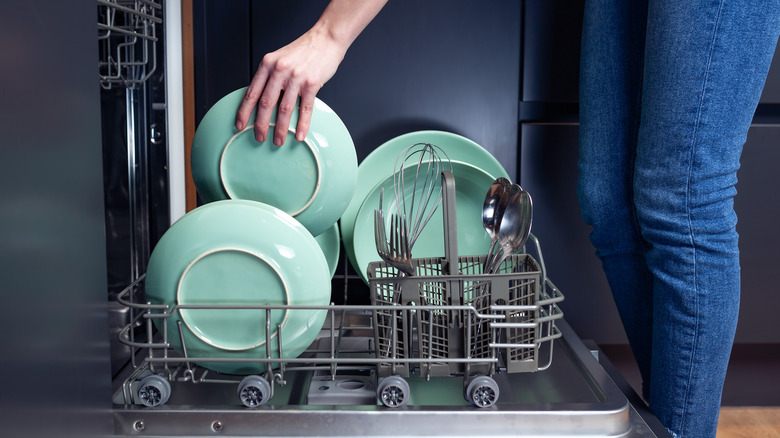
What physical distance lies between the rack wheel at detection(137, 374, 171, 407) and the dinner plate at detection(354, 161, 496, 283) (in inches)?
17.7

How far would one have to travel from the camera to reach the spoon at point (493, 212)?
2.39 feet

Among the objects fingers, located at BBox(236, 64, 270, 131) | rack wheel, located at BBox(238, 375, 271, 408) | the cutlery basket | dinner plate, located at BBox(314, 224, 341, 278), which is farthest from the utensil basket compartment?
dinner plate, located at BBox(314, 224, 341, 278)

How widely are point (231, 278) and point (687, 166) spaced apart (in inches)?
20.6

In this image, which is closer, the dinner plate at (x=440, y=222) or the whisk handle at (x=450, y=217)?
the whisk handle at (x=450, y=217)

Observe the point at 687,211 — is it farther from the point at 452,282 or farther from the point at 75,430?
the point at 75,430

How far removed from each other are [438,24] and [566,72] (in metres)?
0.24

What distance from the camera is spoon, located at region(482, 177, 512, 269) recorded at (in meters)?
0.73

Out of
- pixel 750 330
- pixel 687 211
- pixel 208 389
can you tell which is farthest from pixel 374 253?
pixel 750 330

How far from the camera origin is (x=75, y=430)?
51cm

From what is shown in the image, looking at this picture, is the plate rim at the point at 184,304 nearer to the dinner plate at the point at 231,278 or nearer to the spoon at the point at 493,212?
the dinner plate at the point at 231,278

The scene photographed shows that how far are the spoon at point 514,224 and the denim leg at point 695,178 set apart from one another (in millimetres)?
185

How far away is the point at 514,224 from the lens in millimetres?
709

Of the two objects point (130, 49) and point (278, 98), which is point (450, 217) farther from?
point (130, 49)

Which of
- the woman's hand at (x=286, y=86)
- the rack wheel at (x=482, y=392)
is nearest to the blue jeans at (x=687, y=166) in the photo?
the rack wheel at (x=482, y=392)
